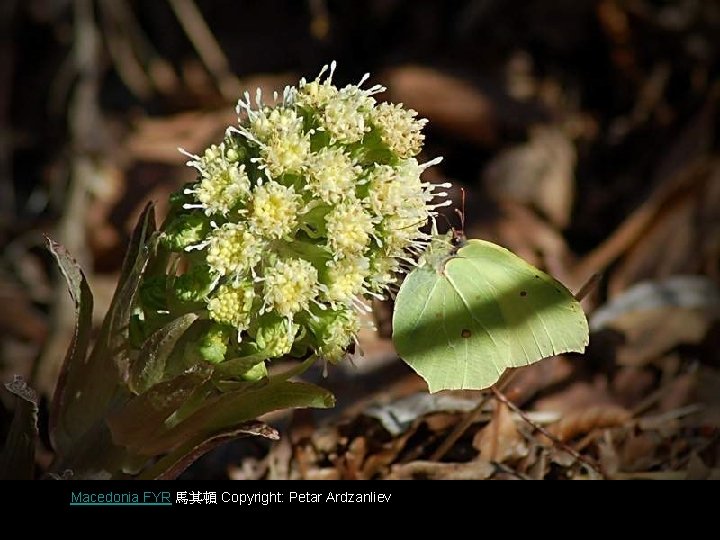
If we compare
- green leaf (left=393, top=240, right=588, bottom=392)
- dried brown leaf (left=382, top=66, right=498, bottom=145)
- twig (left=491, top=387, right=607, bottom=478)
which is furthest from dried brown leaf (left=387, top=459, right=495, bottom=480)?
→ dried brown leaf (left=382, top=66, right=498, bottom=145)

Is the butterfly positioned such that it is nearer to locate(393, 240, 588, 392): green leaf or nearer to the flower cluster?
locate(393, 240, 588, 392): green leaf

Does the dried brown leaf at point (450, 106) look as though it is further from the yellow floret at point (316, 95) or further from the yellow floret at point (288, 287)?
the yellow floret at point (288, 287)

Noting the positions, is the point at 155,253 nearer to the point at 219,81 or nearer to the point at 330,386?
the point at 330,386

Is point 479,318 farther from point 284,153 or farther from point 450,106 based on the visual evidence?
point 450,106

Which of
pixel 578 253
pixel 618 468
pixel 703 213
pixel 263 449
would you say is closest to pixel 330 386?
pixel 263 449


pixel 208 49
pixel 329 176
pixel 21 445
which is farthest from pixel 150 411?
pixel 208 49
